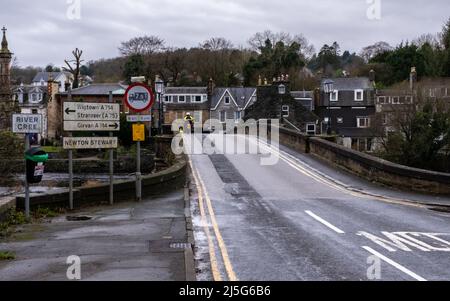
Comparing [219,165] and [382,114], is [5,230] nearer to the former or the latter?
[219,165]

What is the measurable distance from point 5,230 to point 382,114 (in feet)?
186

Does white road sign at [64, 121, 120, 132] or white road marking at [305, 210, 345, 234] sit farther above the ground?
white road sign at [64, 121, 120, 132]

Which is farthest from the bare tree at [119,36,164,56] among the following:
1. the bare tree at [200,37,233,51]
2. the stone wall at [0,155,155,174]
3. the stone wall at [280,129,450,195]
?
the stone wall at [280,129,450,195]

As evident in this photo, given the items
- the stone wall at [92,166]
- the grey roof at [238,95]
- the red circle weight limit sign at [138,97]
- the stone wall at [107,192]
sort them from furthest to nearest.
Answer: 1. the grey roof at [238,95]
2. the stone wall at [92,166]
3. the red circle weight limit sign at [138,97]
4. the stone wall at [107,192]

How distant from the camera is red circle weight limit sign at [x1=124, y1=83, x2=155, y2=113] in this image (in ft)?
54.6

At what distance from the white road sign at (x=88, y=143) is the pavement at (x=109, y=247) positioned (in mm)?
1783

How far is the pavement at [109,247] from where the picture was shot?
8.56m

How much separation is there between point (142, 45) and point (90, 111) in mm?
102753

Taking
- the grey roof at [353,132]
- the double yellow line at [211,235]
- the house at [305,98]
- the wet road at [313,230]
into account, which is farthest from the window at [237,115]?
the double yellow line at [211,235]

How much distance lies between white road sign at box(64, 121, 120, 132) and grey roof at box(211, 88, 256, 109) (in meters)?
76.0

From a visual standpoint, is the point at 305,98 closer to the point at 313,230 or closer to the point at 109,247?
the point at 313,230

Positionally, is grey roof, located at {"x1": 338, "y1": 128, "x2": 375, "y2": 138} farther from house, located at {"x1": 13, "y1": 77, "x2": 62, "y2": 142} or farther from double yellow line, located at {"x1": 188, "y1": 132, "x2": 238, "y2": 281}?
double yellow line, located at {"x1": 188, "y1": 132, "x2": 238, "y2": 281}

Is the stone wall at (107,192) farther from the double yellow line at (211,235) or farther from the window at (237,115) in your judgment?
the window at (237,115)
